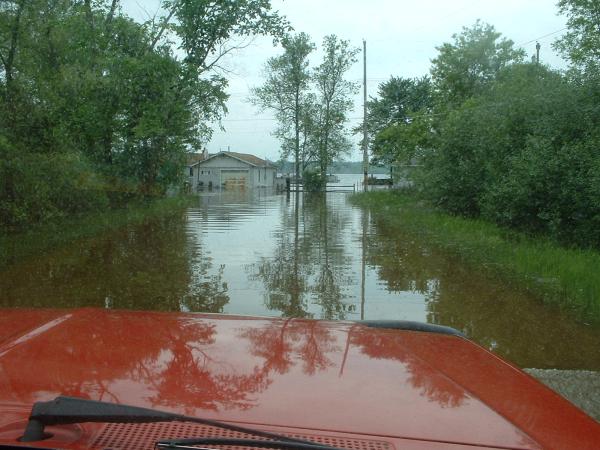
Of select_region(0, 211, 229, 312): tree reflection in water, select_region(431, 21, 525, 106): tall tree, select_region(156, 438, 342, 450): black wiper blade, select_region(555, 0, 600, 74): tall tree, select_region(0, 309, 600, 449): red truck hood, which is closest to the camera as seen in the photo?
select_region(156, 438, 342, 450): black wiper blade

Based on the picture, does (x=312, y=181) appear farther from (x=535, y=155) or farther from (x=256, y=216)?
(x=535, y=155)

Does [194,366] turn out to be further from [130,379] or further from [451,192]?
[451,192]

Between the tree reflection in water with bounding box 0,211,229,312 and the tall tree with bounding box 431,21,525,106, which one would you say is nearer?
the tree reflection in water with bounding box 0,211,229,312

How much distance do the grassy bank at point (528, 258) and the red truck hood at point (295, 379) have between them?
5.63 m

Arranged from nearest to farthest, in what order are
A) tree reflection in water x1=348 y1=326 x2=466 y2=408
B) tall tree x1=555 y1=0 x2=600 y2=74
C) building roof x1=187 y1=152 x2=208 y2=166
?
tree reflection in water x1=348 y1=326 x2=466 y2=408
tall tree x1=555 y1=0 x2=600 y2=74
building roof x1=187 y1=152 x2=208 y2=166

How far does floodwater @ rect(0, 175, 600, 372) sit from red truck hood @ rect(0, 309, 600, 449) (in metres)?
3.96

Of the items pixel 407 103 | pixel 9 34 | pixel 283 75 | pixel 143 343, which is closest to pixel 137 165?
pixel 9 34

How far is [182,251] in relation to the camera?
1380cm

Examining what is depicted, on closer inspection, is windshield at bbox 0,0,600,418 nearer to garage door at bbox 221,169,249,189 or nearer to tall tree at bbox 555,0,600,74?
tall tree at bbox 555,0,600,74

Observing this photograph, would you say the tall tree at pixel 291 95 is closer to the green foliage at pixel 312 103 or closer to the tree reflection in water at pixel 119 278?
the green foliage at pixel 312 103

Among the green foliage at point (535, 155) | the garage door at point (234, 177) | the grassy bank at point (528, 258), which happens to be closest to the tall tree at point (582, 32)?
the green foliage at point (535, 155)

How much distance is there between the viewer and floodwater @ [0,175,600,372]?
741cm

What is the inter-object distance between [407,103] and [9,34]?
2202 inches

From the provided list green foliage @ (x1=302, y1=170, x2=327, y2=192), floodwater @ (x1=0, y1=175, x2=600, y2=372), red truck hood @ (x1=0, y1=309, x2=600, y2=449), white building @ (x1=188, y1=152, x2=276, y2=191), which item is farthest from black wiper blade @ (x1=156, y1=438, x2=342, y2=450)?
white building @ (x1=188, y1=152, x2=276, y2=191)
